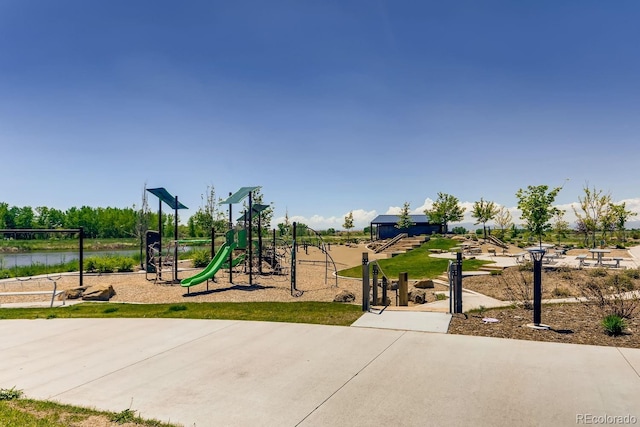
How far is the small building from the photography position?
53906mm

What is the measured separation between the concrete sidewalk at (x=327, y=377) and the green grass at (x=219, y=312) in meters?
1.10

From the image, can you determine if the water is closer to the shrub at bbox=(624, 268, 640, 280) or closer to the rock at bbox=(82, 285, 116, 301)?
the rock at bbox=(82, 285, 116, 301)

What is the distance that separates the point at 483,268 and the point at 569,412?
15916 mm

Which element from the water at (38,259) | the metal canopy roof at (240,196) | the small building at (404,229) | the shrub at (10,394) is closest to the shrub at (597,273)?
the metal canopy roof at (240,196)

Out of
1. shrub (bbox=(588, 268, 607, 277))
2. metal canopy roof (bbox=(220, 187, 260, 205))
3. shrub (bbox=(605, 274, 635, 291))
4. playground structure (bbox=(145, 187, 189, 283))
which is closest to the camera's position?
shrub (bbox=(605, 274, 635, 291))

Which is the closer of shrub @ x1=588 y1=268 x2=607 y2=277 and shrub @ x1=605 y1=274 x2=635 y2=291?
shrub @ x1=605 y1=274 x2=635 y2=291

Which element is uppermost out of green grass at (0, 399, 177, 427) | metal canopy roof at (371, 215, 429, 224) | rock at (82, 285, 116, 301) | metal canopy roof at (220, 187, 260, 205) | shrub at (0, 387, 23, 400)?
metal canopy roof at (220, 187, 260, 205)

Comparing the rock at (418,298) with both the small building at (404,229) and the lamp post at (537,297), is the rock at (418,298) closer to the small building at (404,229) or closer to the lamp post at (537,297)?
the lamp post at (537,297)

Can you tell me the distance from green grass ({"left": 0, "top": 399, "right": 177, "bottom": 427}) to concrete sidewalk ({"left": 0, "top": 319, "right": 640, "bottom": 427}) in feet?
0.54

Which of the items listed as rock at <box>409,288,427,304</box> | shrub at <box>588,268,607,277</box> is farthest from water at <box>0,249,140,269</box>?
shrub at <box>588,268,607,277</box>

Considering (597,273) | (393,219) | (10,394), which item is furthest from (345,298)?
(393,219)

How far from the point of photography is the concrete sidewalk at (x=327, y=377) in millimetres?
3867

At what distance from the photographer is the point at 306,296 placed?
1345 cm

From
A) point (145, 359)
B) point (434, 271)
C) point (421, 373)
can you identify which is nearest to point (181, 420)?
point (145, 359)
